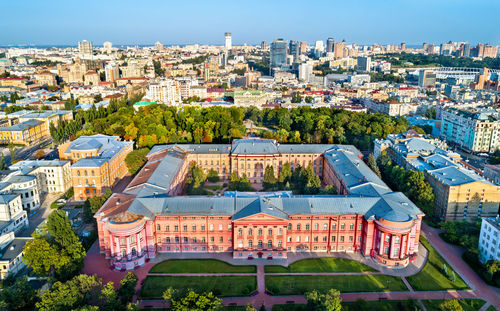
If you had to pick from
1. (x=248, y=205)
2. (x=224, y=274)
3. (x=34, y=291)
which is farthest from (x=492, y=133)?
(x=34, y=291)

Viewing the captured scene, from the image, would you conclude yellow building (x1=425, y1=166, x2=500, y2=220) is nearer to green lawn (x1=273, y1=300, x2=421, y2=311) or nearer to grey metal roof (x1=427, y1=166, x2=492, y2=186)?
grey metal roof (x1=427, y1=166, x2=492, y2=186)

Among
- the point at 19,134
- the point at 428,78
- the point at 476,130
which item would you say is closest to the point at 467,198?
the point at 476,130

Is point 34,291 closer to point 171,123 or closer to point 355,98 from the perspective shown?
point 171,123

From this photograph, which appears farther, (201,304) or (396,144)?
(396,144)

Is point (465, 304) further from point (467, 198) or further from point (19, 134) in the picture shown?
point (19, 134)

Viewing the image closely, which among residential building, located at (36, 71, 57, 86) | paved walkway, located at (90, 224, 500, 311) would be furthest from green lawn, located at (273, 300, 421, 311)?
residential building, located at (36, 71, 57, 86)

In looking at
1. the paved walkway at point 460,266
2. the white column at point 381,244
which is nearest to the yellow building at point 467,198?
the paved walkway at point 460,266
